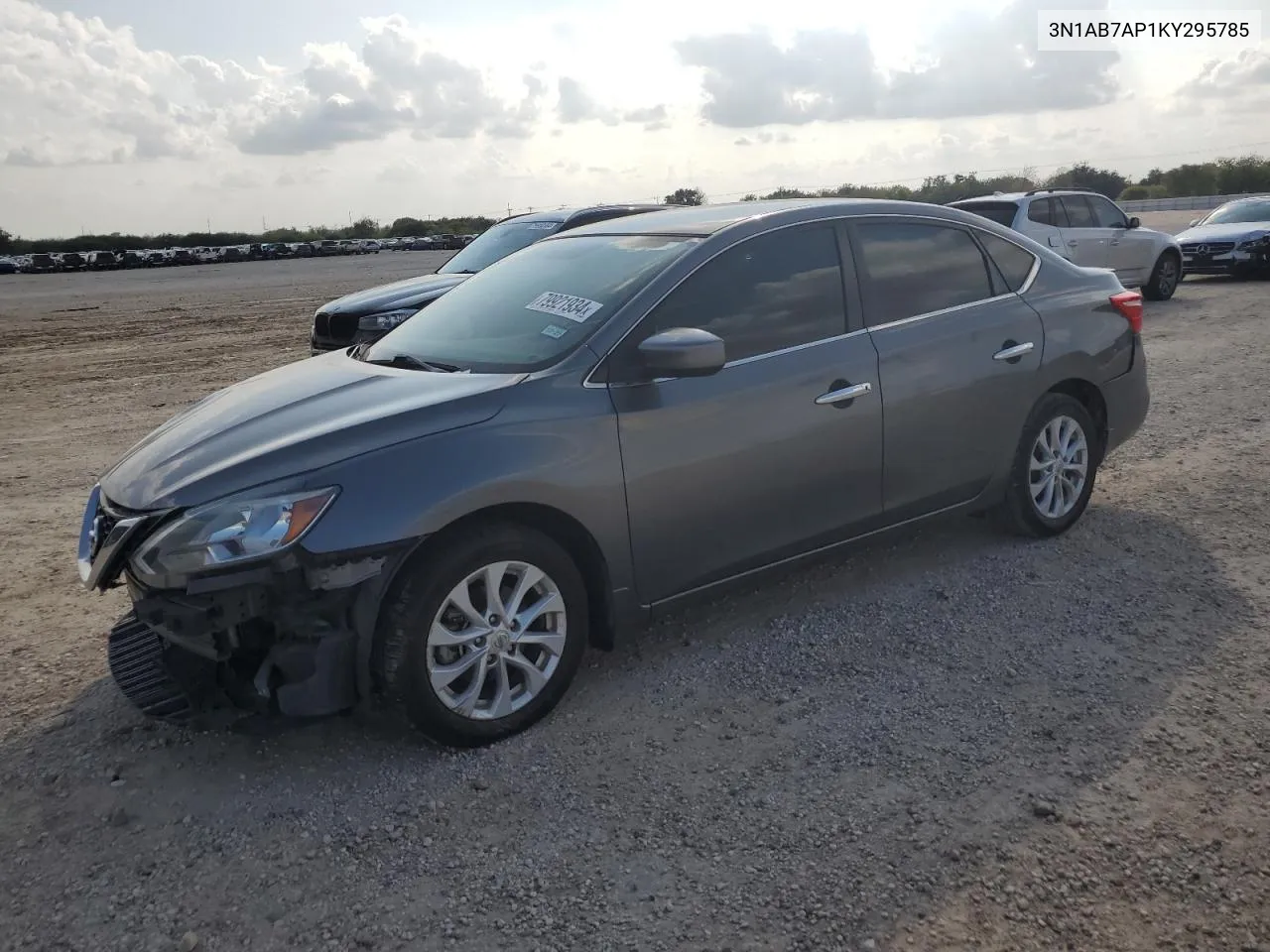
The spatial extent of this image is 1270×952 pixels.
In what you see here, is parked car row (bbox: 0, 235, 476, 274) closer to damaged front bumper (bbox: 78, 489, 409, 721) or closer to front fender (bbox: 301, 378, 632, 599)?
front fender (bbox: 301, 378, 632, 599)

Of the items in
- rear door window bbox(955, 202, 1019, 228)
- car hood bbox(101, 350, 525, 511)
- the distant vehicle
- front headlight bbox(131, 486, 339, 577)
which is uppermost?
rear door window bbox(955, 202, 1019, 228)

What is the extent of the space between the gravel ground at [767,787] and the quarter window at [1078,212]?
10329 mm

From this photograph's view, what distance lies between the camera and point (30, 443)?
30.5ft

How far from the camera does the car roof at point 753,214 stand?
4.62 m

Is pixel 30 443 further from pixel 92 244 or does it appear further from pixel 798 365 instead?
pixel 92 244

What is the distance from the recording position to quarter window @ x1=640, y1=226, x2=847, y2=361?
4.23 meters

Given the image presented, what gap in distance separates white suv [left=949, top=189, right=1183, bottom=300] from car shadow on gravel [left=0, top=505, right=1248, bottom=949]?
10.4 metres

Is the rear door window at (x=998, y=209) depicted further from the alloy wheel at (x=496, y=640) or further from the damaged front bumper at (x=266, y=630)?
the damaged front bumper at (x=266, y=630)

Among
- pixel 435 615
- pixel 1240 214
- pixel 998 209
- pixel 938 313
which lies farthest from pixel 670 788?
pixel 1240 214

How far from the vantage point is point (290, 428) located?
12.3ft

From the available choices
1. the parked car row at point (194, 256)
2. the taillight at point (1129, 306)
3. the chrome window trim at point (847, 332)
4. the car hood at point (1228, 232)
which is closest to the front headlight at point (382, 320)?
the chrome window trim at point (847, 332)

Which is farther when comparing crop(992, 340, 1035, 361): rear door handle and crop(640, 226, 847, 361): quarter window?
crop(992, 340, 1035, 361): rear door handle

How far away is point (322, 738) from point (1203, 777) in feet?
9.64

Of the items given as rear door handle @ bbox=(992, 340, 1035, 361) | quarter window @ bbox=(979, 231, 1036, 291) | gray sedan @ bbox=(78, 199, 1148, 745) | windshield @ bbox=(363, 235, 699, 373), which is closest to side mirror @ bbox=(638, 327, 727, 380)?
gray sedan @ bbox=(78, 199, 1148, 745)
